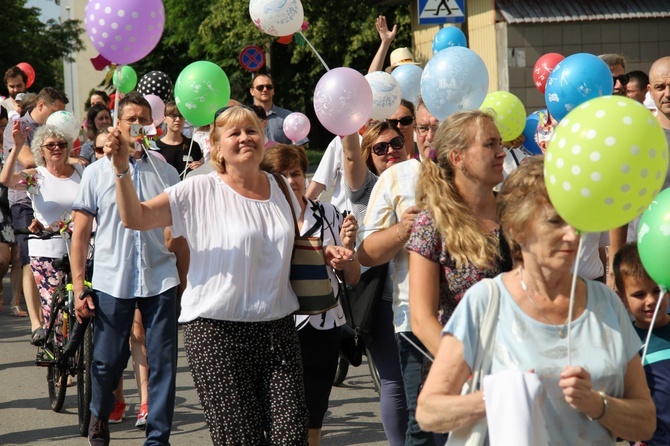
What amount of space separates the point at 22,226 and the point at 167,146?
7.84 feet

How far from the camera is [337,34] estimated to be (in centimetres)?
3538

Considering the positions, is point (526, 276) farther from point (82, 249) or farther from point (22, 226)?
point (22, 226)

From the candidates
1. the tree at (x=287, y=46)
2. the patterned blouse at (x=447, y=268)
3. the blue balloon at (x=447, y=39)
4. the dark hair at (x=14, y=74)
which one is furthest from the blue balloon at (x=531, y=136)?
the tree at (x=287, y=46)

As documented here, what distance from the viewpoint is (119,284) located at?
652cm

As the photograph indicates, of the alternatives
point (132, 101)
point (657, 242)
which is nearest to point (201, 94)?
point (132, 101)

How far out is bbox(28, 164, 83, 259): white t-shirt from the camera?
872 cm

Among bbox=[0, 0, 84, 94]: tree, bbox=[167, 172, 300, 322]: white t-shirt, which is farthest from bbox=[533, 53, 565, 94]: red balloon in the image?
bbox=[0, 0, 84, 94]: tree

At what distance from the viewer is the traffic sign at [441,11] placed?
10195 mm

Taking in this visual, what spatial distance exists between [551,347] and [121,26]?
318 centimetres

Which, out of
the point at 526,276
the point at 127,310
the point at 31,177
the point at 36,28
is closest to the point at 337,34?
the point at 36,28

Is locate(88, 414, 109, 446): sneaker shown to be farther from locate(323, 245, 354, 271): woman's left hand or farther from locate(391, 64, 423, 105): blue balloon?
locate(391, 64, 423, 105): blue balloon

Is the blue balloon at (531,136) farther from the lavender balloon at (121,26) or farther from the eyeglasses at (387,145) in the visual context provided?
the lavender balloon at (121,26)

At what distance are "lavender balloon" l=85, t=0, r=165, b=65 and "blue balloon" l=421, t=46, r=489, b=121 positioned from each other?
1.63m

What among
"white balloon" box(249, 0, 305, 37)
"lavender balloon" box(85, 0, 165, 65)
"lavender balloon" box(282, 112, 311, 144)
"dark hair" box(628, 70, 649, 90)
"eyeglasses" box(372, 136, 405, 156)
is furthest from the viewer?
"lavender balloon" box(282, 112, 311, 144)
